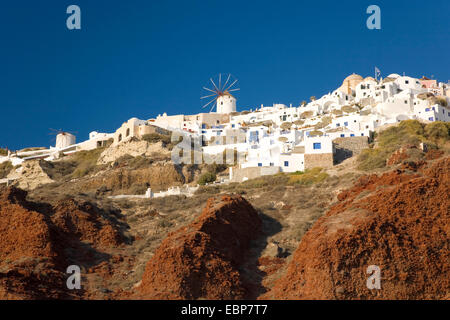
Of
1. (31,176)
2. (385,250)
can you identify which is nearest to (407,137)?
(385,250)

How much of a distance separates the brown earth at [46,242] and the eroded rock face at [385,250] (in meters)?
9.03

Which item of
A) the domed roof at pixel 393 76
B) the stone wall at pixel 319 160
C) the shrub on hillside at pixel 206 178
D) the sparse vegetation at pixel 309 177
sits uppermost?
the domed roof at pixel 393 76

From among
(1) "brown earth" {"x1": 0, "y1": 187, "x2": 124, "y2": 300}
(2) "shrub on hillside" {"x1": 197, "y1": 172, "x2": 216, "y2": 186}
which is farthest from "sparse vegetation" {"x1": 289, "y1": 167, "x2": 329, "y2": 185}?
(1) "brown earth" {"x1": 0, "y1": 187, "x2": 124, "y2": 300}

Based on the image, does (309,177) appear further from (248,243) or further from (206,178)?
(248,243)

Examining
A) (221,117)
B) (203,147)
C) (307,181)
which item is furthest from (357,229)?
(221,117)

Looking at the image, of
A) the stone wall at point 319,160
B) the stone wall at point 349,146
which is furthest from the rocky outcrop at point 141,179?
the stone wall at point 349,146

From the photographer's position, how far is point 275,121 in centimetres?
7612

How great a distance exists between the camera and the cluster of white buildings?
44.8 meters

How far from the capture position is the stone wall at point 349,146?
46.0 metres

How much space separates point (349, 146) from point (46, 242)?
3164 cm

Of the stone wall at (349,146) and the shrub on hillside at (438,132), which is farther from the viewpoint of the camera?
the stone wall at (349,146)

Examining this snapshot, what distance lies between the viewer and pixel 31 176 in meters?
60.8

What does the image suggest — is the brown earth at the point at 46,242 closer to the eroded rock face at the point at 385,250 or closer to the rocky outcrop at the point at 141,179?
the eroded rock face at the point at 385,250
